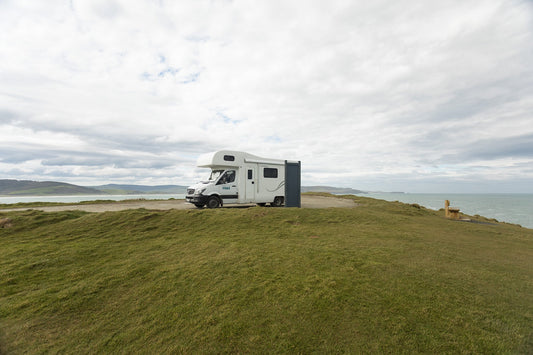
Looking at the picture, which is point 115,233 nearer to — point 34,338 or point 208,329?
point 34,338

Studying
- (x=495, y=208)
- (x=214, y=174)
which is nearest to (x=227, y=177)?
(x=214, y=174)

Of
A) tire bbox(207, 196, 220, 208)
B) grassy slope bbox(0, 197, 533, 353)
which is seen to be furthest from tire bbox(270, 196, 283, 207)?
grassy slope bbox(0, 197, 533, 353)

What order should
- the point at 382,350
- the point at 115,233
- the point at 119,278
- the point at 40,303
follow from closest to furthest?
the point at 382,350, the point at 40,303, the point at 119,278, the point at 115,233

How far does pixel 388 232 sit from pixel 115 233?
30.2 feet

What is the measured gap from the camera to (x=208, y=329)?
3396 millimetres

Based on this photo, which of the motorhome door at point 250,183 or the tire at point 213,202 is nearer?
the tire at point 213,202

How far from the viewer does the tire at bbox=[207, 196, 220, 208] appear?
13.0 meters

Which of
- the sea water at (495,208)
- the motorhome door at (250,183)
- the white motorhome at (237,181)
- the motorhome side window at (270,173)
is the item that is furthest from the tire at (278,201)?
the sea water at (495,208)

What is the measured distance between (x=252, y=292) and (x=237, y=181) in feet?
32.2

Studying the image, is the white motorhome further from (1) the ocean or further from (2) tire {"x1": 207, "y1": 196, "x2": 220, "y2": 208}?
(1) the ocean

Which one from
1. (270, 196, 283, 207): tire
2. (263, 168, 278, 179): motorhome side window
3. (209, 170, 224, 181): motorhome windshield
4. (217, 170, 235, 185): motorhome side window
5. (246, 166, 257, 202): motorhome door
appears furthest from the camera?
(270, 196, 283, 207): tire

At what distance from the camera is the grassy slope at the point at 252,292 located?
10.7 ft

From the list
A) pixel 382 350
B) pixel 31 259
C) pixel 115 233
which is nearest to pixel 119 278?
pixel 31 259

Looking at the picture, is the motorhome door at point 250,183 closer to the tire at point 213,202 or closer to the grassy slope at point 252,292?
the tire at point 213,202
